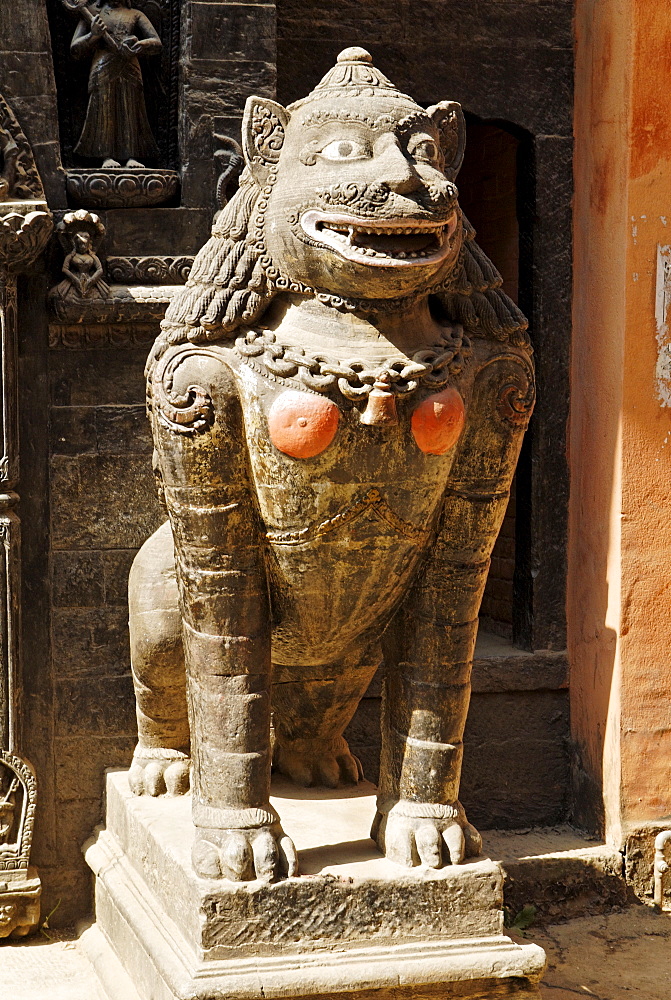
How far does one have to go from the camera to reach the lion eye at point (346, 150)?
109 inches

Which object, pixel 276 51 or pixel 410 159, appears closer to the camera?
pixel 410 159

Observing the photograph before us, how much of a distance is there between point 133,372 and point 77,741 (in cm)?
127

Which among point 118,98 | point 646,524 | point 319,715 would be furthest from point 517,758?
point 118,98

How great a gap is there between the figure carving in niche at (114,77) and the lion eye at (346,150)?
1365mm

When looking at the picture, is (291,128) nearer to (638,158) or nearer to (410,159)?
(410,159)

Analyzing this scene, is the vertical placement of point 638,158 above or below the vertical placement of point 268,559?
above

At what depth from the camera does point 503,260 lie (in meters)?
5.61

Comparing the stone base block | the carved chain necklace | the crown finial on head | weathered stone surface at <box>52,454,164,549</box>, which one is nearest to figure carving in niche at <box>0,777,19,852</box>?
the stone base block

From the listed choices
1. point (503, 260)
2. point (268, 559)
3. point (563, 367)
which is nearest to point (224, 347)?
point (268, 559)

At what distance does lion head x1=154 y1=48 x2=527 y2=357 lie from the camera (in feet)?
8.95

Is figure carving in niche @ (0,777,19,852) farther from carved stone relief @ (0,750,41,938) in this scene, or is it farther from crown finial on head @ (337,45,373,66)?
crown finial on head @ (337,45,373,66)

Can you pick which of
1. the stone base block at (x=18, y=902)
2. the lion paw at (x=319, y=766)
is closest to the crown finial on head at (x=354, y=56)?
the lion paw at (x=319, y=766)

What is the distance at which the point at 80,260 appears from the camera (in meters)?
3.81

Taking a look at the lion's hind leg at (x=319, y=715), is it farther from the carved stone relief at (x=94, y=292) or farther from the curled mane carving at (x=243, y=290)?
the carved stone relief at (x=94, y=292)
